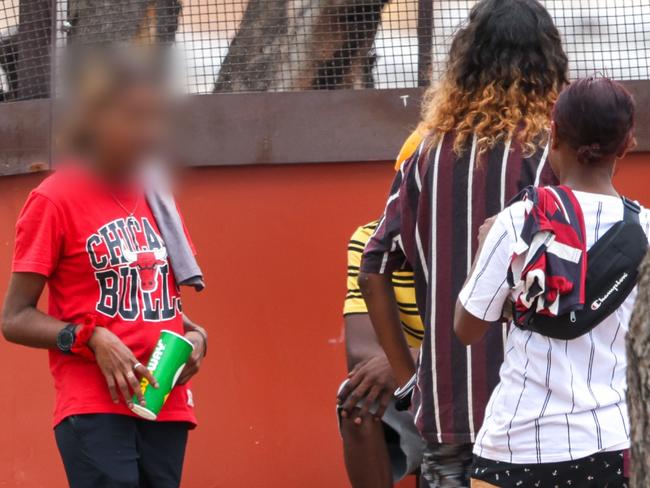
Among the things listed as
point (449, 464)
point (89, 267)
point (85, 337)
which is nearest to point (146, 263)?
point (89, 267)

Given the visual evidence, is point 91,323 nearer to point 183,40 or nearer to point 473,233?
point 473,233

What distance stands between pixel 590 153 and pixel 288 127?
2364 millimetres

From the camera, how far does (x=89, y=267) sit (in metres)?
3.33

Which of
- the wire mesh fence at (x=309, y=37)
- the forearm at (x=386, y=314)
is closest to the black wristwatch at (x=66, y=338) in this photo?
the forearm at (x=386, y=314)

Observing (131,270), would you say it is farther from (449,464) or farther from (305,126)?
(305,126)

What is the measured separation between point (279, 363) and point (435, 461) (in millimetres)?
1834

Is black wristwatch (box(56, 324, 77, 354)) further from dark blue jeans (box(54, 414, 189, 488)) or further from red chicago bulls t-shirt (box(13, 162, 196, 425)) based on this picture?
dark blue jeans (box(54, 414, 189, 488))

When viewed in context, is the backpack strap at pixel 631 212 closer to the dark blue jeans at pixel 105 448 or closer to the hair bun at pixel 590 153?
the hair bun at pixel 590 153

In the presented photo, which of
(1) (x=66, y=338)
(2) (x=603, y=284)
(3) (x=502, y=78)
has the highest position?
(3) (x=502, y=78)

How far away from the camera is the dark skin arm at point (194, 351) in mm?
3484

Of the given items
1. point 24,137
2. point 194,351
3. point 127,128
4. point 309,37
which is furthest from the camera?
point 309,37

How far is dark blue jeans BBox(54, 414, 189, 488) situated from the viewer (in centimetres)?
332

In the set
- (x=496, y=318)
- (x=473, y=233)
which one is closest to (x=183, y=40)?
(x=473, y=233)

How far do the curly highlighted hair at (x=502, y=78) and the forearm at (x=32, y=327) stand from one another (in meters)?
1.15
